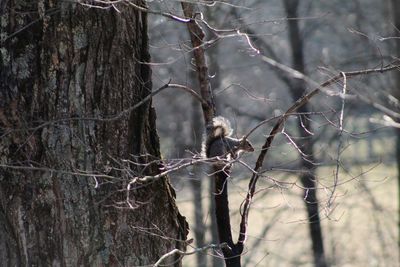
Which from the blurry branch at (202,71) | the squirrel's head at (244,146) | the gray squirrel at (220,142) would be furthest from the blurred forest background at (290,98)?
the squirrel's head at (244,146)

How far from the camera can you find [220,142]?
4.71m

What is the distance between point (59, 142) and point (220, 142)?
0.94m

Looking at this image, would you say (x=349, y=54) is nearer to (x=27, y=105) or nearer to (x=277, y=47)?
(x=277, y=47)

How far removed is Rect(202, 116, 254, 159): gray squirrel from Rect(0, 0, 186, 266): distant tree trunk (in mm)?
438

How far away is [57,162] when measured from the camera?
454 centimetres

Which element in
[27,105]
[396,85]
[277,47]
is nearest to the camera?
[27,105]

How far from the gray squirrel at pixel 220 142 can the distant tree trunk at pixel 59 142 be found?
0.44m

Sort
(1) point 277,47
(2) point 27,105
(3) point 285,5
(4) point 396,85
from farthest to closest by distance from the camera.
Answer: (1) point 277,47, (4) point 396,85, (3) point 285,5, (2) point 27,105

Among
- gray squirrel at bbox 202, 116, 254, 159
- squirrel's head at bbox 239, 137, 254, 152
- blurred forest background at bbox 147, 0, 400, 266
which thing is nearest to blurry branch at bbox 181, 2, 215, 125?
gray squirrel at bbox 202, 116, 254, 159

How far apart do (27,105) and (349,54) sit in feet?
31.3

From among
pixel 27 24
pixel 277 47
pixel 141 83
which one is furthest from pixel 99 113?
pixel 277 47

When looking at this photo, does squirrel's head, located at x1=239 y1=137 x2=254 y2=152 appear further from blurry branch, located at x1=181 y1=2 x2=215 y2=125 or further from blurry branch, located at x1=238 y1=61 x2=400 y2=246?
blurry branch, located at x1=181 y1=2 x2=215 y2=125

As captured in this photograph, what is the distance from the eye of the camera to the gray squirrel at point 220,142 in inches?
182

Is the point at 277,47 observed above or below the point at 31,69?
above
